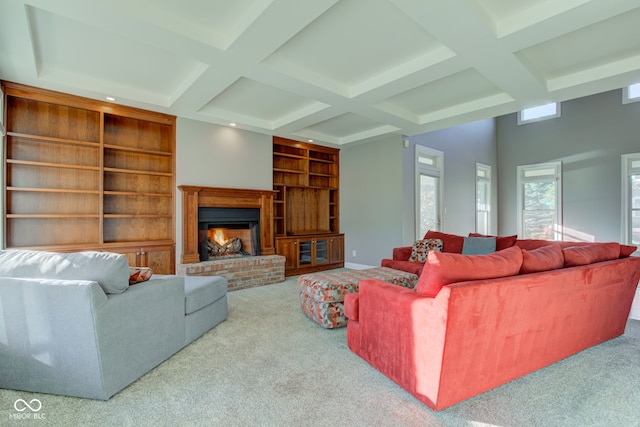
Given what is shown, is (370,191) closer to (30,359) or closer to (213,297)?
(213,297)

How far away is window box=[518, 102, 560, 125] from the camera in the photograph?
6.76 meters

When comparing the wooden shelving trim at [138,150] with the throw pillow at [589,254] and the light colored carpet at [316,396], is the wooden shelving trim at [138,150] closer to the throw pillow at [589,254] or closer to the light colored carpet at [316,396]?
the light colored carpet at [316,396]

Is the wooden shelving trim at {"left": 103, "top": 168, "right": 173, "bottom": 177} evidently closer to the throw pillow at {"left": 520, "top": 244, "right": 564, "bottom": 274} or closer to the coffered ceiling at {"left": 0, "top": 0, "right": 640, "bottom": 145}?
the coffered ceiling at {"left": 0, "top": 0, "right": 640, "bottom": 145}

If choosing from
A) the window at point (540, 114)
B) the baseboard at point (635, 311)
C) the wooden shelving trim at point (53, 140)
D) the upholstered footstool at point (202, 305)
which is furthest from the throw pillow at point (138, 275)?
the window at point (540, 114)

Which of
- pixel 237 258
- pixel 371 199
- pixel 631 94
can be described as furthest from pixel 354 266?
pixel 631 94

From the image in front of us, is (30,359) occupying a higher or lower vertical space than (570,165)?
lower

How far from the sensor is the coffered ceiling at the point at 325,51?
2.15 m

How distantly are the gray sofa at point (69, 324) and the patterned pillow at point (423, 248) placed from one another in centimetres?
343

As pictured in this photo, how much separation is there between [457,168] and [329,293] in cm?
501

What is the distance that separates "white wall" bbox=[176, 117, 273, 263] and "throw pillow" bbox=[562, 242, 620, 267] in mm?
4098

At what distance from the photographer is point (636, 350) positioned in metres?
→ 2.42

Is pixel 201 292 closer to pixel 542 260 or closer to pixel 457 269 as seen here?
pixel 457 269

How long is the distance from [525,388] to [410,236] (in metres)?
3.65

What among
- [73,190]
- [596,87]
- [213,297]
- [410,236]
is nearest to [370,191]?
Result: [410,236]
